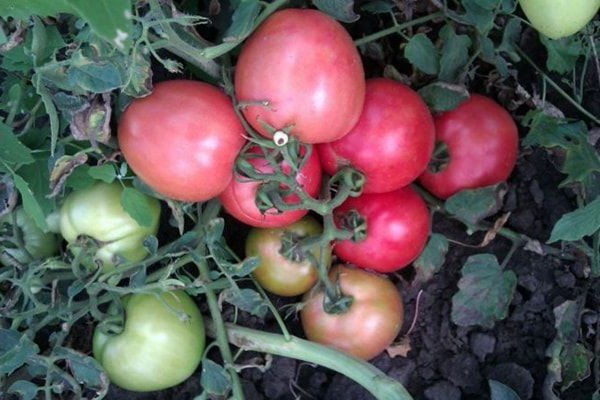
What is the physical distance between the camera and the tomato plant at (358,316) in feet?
4.47

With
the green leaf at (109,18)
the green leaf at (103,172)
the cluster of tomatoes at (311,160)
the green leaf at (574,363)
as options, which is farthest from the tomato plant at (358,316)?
the green leaf at (109,18)

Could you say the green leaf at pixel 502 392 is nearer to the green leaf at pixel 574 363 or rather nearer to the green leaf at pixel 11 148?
the green leaf at pixel 574 363

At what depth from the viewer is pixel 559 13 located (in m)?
1.21

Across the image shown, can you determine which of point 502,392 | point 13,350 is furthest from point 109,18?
point 502,392

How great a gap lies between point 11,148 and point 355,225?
0.55 m

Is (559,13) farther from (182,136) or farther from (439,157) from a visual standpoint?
(182,136)

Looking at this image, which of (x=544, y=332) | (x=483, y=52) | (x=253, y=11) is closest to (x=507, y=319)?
(x=544, y=332)

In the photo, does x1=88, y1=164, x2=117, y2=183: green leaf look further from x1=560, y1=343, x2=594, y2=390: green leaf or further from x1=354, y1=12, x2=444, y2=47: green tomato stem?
x1=560, y1=343, x2=594, y2=390: green leaf

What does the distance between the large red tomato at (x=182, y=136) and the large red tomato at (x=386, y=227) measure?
269 millimetres

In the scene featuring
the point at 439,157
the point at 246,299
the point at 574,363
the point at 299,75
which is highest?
the point at 299,75

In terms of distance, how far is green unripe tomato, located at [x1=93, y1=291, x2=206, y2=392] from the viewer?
4.26 ft

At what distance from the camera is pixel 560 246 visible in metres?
1.48

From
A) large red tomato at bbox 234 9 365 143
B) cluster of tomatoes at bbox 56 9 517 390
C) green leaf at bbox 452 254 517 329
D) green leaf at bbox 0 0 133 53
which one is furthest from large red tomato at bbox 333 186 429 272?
green leaf at bbox 0 0 133 53

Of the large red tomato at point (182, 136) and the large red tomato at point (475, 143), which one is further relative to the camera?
the large red tomato at point (475, 143)
